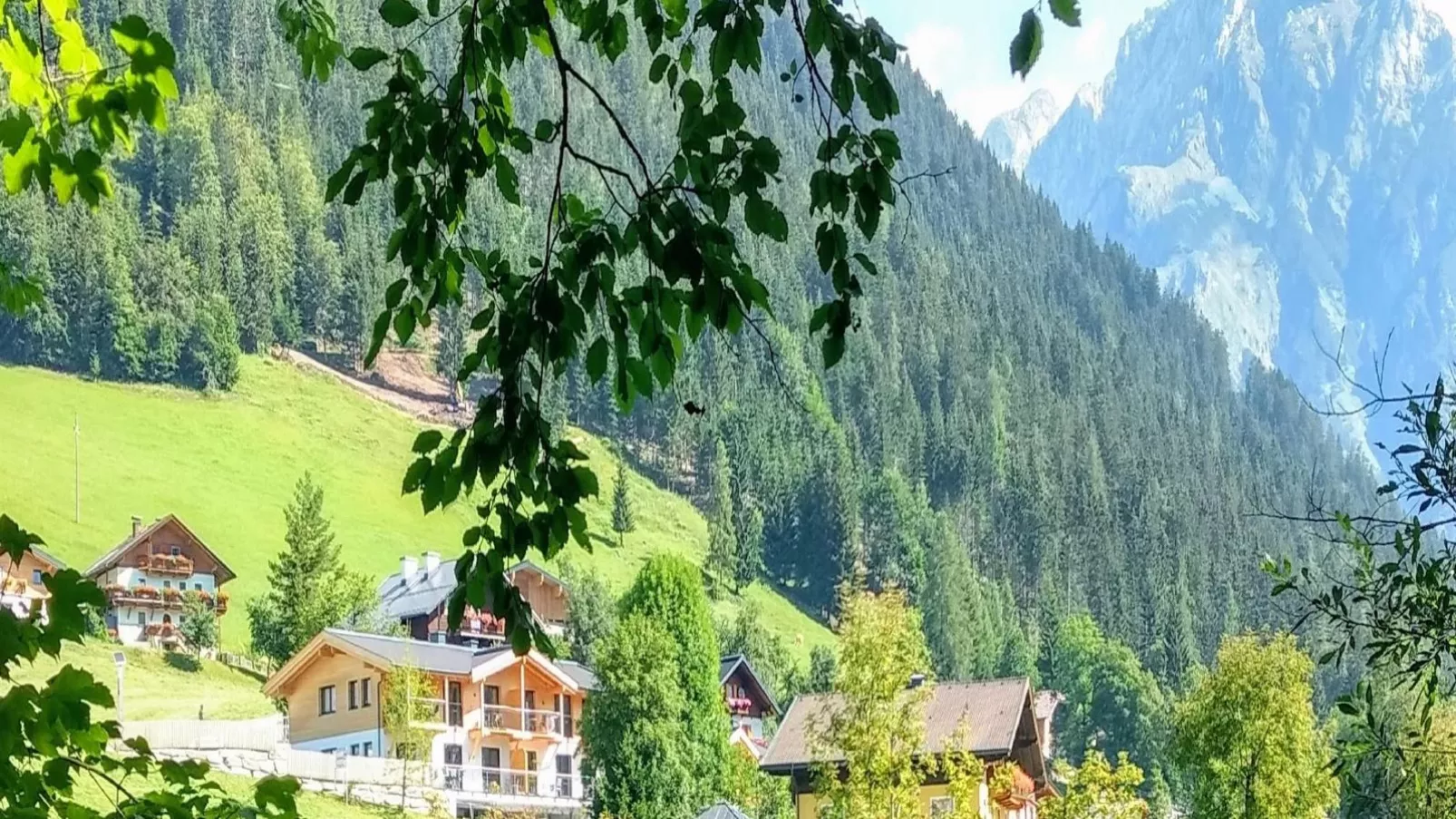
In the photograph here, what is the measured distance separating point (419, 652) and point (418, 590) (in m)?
24.7

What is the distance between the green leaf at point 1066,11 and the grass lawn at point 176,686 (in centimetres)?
5958

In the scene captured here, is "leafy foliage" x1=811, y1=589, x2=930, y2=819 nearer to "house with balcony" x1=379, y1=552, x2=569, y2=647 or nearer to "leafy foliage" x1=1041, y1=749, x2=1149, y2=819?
"leafy foliage" x1=1041, y1=749, x2=1149, y2=819

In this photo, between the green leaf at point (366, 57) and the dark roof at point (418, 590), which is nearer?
the green leaf at point (366, 57)

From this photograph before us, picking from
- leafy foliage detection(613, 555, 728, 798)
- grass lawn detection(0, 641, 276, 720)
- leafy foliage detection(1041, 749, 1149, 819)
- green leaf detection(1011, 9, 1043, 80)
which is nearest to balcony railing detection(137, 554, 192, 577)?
grass lawn detection(0, 641, 276, 720)

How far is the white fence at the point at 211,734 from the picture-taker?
164 feet

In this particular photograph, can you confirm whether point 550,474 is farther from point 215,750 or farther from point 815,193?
point 215,750

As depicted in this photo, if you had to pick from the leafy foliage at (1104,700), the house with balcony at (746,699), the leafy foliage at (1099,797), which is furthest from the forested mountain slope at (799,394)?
the leafy foliage at (1099,797)

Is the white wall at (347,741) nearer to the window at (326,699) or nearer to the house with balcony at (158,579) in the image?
the window at (326,699)

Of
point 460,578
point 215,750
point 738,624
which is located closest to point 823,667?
point 738,624

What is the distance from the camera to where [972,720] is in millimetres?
44906

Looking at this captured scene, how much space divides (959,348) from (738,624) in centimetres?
9166

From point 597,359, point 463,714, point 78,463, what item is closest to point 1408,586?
point 597,359

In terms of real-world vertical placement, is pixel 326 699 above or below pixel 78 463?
below

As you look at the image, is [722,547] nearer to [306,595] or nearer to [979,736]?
[306,595]
